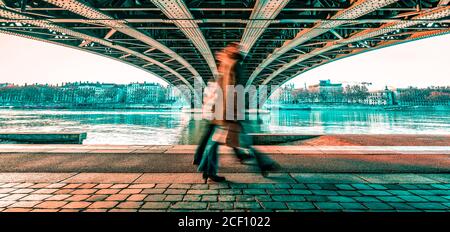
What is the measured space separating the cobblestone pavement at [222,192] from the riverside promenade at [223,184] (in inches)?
0.4

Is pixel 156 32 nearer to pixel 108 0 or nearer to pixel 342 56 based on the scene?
pixel 108 0

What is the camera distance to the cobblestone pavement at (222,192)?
249 cm

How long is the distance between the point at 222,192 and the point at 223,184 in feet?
1.03

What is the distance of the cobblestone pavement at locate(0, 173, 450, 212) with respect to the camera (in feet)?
8.18

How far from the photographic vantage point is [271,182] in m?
3.31

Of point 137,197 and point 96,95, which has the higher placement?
point 96,95

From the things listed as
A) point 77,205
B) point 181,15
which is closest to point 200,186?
point 77,205

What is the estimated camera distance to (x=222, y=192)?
9.64 feet

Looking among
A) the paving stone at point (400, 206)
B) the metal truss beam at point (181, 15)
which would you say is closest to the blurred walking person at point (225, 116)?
the paving stone at point (400, 206)

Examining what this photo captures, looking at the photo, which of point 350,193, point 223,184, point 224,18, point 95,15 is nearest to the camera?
point 350,193

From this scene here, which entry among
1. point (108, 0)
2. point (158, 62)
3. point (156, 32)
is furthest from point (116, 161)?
point (158, 62)

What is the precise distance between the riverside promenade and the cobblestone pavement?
11mm

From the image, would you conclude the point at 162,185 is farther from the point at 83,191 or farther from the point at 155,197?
the point at 83,191

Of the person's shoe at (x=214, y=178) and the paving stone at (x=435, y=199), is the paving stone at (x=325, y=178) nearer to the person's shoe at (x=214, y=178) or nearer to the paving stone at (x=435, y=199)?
the paving stone at (x=435, y=199)
